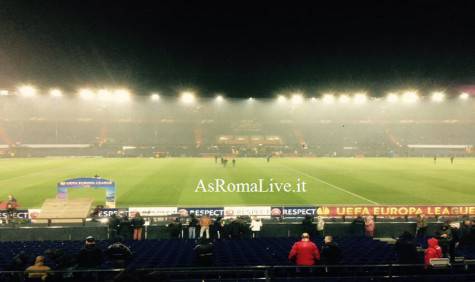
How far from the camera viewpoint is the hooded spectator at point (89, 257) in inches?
314

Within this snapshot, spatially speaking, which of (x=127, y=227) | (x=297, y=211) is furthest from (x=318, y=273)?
(x=297, y=211)

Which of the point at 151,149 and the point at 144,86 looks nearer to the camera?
the point at 144,86

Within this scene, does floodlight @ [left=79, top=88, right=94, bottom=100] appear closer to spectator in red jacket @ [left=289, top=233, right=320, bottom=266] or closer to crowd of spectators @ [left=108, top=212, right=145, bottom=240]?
crowd of spectators @ [left=108, top=212, right=145, bottom=240]

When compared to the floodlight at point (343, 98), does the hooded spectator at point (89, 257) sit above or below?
below

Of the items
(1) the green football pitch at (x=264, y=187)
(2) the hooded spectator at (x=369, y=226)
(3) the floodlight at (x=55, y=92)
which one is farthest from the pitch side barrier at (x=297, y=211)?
(3) the floodlight at (x=55, y=92)

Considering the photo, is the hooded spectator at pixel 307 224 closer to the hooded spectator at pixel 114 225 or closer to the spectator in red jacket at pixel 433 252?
the hooded spectator at pixel 114 225

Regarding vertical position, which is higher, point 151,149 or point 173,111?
point 173,111

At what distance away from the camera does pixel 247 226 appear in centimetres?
1628

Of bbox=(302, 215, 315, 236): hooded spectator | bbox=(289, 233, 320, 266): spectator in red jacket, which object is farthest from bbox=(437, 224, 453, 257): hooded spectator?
bbox=(302, 215, 315, 236): hooded spectator

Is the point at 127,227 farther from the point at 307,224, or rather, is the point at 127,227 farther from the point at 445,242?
the point at 445,242

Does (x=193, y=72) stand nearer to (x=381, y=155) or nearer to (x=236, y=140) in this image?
(x=381, y=155)

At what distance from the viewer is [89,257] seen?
26.3 ft

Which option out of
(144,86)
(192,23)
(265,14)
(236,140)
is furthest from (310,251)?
(236,140)

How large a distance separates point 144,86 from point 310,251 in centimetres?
1436
